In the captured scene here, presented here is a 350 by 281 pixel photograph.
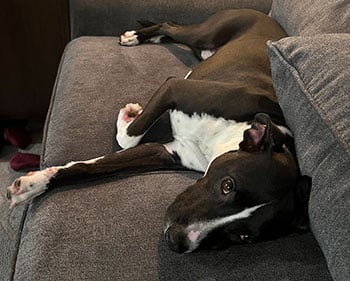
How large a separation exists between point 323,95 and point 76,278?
0.67 m

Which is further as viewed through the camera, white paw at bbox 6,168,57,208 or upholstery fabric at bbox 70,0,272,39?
upholstery fabric at bbox 70,0,272,39

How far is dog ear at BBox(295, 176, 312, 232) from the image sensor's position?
49.8 inches

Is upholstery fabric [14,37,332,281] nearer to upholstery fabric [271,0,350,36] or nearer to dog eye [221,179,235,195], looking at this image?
dog eye [221,179,235,195]

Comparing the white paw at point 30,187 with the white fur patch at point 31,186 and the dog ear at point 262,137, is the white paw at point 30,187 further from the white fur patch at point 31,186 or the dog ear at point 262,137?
the dog ear at point 262,137

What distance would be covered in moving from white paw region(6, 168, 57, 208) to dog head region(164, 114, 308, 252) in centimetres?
36

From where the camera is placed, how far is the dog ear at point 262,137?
1310mm

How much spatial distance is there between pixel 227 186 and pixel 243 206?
0.06m

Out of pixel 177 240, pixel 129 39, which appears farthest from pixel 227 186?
pixel 129 39

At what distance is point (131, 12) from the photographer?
7.29 ft

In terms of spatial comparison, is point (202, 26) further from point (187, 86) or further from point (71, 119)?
point (71, 119)

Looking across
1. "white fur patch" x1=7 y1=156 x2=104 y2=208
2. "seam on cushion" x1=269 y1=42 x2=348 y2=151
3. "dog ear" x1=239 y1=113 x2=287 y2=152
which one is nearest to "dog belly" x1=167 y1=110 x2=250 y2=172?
"dog ear" x1=239 y1=113 x2=287 y2=152

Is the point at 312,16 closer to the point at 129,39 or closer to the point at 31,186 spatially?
the point at 129,39

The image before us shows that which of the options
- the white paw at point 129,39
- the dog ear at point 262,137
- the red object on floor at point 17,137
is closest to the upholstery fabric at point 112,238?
the dog ear at point 262,137

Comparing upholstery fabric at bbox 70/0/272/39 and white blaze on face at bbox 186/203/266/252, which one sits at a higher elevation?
white blaze on face at bbox 186/203/266/252
